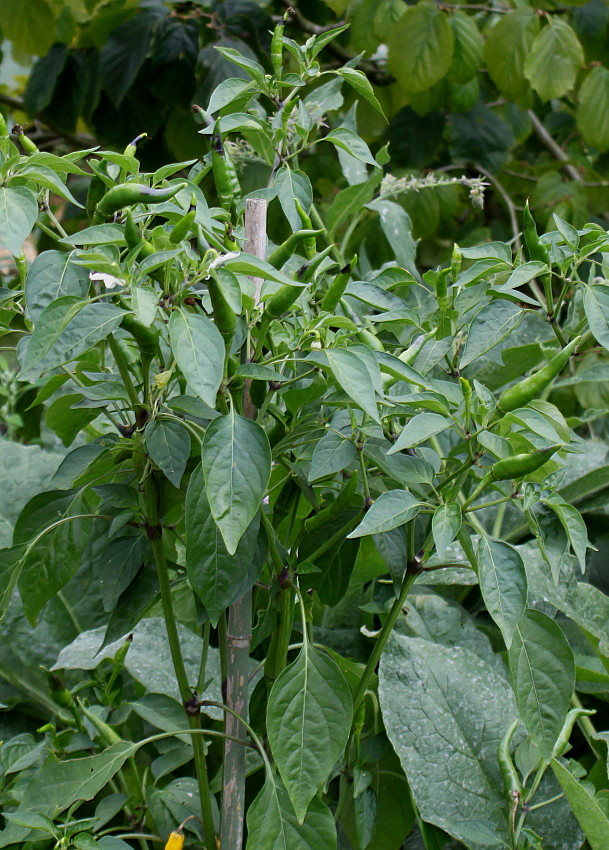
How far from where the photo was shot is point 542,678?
0.54 meters

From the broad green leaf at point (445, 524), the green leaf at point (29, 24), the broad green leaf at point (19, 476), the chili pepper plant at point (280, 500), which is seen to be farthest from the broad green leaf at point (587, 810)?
the green leaf at point (29, 24)

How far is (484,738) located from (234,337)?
457mm

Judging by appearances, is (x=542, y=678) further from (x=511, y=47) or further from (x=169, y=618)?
(x=511, y=47)

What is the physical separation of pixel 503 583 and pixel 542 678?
0.08 meters

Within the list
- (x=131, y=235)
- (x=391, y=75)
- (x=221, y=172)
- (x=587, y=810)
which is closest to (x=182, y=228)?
(x=131, y=235)

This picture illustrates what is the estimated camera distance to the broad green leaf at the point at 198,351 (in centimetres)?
42

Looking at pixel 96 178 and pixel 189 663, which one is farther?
pixel 189 663

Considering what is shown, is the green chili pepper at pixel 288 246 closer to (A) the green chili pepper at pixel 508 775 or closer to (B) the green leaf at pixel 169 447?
(B) the green leaf at pixel 169 447

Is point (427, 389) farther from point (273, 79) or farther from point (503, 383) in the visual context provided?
point (503, 383)

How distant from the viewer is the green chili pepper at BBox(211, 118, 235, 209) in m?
0.56

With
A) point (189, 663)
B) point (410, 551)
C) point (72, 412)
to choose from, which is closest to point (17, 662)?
point (189, 663)

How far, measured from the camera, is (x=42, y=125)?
218 cm

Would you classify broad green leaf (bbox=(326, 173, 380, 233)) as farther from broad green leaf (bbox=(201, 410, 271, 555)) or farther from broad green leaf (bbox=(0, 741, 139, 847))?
broad green leaf (bbox=(0, 741, 139, 847))

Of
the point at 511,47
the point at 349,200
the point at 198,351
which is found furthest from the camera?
the point at 511,47
